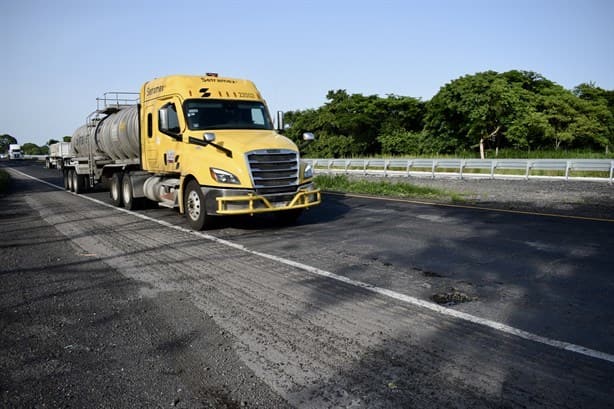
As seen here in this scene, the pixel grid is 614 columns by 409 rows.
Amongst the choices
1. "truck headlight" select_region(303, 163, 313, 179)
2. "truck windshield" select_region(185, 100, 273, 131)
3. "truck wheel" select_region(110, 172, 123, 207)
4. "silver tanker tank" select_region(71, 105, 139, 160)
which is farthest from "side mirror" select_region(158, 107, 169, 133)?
"truck wheel" select_region(110, 172, 123, 207)

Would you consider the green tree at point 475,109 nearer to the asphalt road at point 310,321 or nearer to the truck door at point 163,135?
the truck door at point 163,135

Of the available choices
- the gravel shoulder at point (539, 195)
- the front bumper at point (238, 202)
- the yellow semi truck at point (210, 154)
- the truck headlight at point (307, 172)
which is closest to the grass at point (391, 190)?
the gravel shoulder at point (539, 195)

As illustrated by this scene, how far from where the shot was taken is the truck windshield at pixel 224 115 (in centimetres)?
1022

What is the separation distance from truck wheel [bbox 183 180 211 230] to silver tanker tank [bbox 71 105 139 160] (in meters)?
3.99

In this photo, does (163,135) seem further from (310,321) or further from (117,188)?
(310,321)

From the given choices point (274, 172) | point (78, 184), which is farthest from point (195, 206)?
point (78, 184)

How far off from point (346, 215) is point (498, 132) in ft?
137

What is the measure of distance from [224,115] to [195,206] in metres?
2.22

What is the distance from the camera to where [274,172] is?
31.0 feet

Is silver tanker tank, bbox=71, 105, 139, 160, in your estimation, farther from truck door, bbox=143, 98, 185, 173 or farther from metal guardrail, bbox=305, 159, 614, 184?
metal guardrail, bbox=305, 159, 614, 184

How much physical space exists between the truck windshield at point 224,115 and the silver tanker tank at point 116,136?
3337 millimetres

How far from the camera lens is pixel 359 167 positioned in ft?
105

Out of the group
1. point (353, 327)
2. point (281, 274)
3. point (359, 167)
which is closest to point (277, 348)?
point (353, 327)

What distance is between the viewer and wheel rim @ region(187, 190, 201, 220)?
9672 mm
